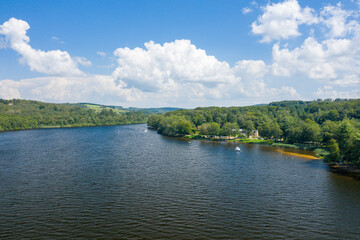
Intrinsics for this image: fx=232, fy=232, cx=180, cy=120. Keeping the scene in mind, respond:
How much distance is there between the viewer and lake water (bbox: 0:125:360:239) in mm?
31109

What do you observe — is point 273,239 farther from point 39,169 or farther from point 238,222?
point 39,169

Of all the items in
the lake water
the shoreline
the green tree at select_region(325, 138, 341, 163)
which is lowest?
the lake water

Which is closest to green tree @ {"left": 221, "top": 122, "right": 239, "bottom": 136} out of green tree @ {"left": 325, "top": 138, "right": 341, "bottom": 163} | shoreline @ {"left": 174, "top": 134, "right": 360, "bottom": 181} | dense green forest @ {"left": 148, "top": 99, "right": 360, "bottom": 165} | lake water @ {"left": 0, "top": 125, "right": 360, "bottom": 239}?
dense green forest @ {"left": 148, "top": 99, "right": 360, "bottom": 165}

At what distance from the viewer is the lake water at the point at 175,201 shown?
31.1m

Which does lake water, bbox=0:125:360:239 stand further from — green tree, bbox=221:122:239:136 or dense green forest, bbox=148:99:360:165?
green tree, bbox=221:122:239:136

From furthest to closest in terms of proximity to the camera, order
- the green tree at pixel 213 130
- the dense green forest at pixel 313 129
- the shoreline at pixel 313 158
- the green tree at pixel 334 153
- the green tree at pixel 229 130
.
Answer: the green tree at pixel 213 130, the green tree at pixel 229 130, the dense green forest at pixel 313 129, the green tree at pixel 334 153, the shoreline at pixel 313 158

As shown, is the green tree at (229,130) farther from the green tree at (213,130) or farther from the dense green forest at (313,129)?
the green tree at (213,130)

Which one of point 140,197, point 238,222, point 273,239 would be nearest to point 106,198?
point 140,197

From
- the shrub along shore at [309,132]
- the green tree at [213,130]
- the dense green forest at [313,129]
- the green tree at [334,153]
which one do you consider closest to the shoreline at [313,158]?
the shrub along shore at [309,132]

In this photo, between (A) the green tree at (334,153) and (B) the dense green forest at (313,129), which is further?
(B) the dense green forest at (313,129)

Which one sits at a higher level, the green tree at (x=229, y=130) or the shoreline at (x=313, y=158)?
the green tree at (x=229, y=130)

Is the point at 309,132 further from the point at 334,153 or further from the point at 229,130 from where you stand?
the point at 229,130

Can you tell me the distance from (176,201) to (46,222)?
19918mm

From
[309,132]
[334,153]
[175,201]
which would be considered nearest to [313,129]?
[309,132]
